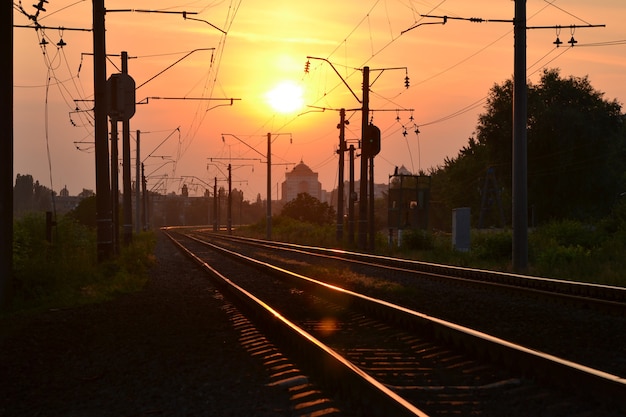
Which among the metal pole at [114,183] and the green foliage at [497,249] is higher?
the metal pole at [114,183]

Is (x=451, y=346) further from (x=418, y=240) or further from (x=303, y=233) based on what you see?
(x=303, y=233)

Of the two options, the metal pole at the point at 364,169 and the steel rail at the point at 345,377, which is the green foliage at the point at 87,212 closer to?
the metal pole at the point at 364,169

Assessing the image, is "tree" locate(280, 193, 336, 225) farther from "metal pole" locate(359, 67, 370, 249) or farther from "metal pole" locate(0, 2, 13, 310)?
"metal pole" locate(0, 2, 13, 310)

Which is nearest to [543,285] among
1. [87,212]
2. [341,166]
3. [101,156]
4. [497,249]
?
[497,249]

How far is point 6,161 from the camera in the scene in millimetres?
14914

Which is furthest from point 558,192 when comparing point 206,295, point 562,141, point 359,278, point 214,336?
point 214,336

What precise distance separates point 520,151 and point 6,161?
14.3 m

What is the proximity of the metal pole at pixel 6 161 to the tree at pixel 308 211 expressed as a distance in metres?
91.6

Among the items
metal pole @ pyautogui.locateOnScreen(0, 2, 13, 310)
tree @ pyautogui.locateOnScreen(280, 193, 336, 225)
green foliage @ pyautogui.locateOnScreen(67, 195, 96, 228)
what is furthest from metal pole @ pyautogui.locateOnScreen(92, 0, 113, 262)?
tree @ pyautogui.locateOnScreen(280, 193, 336, 225)

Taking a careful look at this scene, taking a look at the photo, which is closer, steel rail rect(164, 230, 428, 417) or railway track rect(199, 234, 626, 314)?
steel rail rect(164, 230, 428, 417)

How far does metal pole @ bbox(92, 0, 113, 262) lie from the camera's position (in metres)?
24.1

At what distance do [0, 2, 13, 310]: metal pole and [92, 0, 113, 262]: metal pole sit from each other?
29.2ft

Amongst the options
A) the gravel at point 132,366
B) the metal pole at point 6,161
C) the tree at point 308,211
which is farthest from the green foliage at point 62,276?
the tree at point 308,211

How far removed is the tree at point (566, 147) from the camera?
255ft
